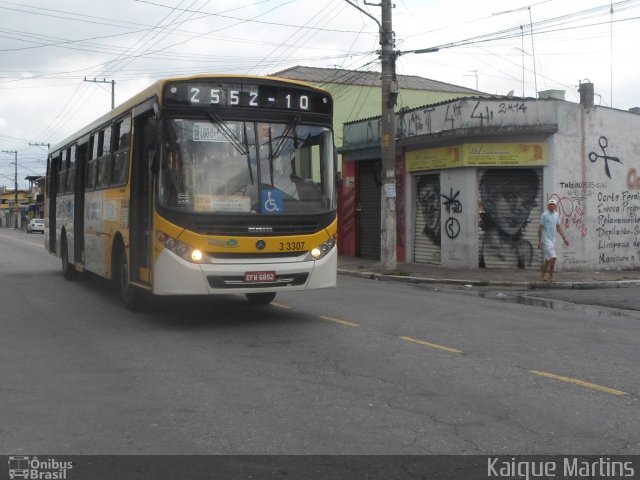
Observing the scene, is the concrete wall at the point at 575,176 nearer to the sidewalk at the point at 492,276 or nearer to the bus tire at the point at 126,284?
the sidewalk at the point at 492,276

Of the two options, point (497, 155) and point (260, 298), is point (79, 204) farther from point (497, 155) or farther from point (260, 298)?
point (497, 155)

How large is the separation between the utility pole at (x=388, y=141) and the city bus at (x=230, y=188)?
28.6 ft

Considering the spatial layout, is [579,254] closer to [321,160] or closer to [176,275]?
[321,160]

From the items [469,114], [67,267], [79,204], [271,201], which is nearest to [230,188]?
[271,201]

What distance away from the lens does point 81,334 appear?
876 centimetres

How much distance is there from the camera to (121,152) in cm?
1050

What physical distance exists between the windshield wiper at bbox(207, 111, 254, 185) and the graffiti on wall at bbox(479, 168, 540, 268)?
36.1ft

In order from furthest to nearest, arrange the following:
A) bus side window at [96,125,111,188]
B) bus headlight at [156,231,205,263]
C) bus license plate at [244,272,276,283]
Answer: bus side window at [96,125,111,188] → bus license plate at [244,272,276,283] → bus headlight at [156,231,205,263]

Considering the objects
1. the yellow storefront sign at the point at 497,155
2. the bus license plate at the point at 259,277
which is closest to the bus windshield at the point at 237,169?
the bus license plate at the point at 259,277

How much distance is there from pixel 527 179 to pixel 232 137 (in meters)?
11.7

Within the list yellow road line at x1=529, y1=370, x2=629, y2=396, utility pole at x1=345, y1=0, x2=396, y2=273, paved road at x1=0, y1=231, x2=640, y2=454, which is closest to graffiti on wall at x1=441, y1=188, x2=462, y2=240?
utility pole at x1=345, y1=0, x2=396, y2=273

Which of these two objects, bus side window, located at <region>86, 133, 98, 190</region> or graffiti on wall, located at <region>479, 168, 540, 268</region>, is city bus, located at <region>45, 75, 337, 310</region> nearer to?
bus side window, located at <region>86, 133, 98, 190</region>

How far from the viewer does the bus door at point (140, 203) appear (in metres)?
9.44

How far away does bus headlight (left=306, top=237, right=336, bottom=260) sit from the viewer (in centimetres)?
909
